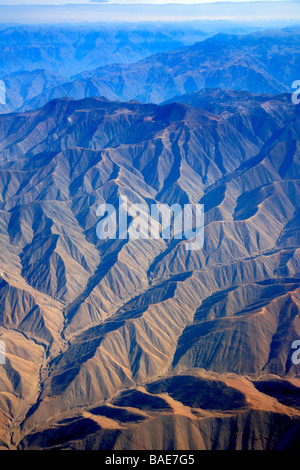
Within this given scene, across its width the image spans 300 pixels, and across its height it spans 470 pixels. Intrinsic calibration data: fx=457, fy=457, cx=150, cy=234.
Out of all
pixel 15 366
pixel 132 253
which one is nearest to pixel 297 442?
pixel 15 366
